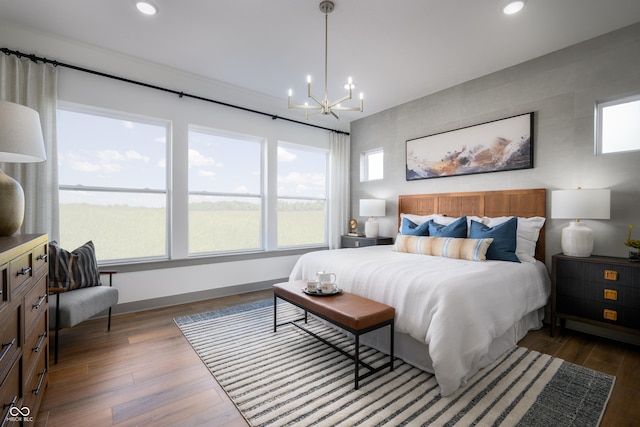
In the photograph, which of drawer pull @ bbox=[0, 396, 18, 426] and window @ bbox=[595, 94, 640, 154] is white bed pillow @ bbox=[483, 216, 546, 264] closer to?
window @ bbox=[595, 94, 640, 154]

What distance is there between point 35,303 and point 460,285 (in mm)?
2591

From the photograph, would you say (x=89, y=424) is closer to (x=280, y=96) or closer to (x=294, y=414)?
(x=294, y=414)

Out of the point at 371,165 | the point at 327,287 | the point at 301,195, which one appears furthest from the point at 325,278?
the point at 371,165

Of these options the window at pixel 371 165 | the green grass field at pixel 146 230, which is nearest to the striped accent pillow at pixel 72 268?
the green grass field at pixel 146 230

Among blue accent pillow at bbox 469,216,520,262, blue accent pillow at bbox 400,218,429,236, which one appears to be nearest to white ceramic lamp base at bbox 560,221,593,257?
blue accent pillow at bbox 469,216,520,262

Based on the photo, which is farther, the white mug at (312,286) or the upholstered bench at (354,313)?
the white mug at (312,286)

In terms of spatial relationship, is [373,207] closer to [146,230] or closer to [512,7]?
[512,7]

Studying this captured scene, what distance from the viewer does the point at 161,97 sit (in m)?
3.64

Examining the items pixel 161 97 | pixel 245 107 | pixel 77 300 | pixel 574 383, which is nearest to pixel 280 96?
pixel 245 107

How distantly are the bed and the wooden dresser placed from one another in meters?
2.08

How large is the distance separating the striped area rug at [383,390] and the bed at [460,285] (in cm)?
14

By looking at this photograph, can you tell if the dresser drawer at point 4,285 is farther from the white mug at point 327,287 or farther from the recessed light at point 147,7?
the recessed light at point 147,7

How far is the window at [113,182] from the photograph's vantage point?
127 inches

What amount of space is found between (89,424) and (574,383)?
3.11 meters
